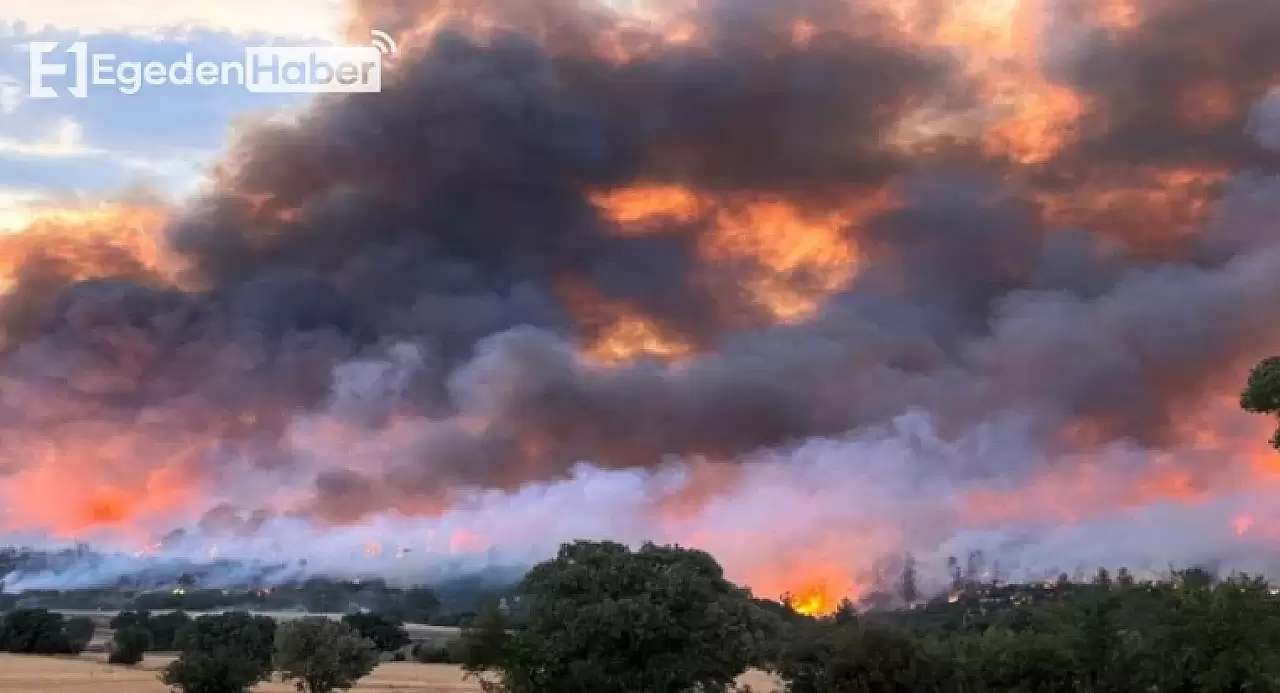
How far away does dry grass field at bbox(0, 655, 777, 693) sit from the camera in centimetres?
9481

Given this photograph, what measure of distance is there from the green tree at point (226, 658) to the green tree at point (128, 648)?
1638cm

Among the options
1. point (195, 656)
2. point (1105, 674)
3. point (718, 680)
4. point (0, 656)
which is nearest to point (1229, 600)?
point (1105, 674)

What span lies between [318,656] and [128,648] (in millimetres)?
62316

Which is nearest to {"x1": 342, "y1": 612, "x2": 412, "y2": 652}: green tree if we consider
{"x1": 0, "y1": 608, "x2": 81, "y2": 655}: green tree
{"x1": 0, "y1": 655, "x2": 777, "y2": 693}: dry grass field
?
{"x1": 0, "y1": 655, "x2": 777, "y2": 693}: dry grass field

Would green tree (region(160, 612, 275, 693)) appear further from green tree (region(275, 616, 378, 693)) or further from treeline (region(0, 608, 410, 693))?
green tree (region(275, 616, 378, 693))

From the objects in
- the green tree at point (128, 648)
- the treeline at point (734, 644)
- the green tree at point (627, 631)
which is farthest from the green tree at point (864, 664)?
the green tree at point (128, 648)

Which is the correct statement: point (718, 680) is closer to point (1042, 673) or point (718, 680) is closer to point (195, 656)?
point (1042, 673)

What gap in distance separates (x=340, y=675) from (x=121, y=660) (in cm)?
6042

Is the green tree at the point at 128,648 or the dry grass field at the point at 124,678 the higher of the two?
the green tree at the point at 128,648

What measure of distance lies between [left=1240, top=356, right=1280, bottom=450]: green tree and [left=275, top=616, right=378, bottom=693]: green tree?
218ft

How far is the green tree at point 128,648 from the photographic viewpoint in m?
130

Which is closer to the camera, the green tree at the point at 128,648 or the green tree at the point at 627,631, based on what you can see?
the green tree at the point at 627,631

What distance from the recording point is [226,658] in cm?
8338

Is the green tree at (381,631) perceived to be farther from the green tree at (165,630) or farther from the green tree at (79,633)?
the green tree at (79,633)
